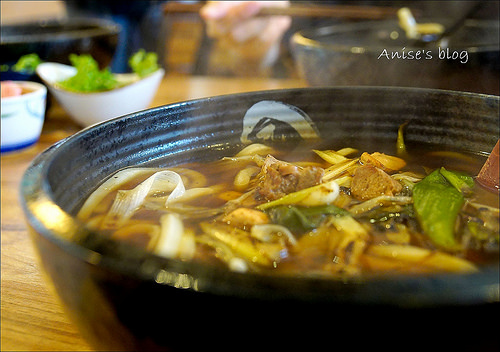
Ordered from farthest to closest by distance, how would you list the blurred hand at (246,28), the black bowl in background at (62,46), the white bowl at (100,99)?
1. the blurred hand at (246,28)
2. the black bowl in background at (62,46)
3. the white bowl at (100,99)

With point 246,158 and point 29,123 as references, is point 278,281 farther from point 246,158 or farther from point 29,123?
point 29,123

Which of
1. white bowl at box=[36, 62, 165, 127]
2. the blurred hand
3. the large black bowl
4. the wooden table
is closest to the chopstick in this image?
the blurred hand

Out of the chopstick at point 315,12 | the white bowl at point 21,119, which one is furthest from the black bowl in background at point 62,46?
the chopstick at point 315,12

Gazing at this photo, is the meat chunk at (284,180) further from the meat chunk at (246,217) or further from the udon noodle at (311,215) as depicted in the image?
the meat chunk at (246,217)

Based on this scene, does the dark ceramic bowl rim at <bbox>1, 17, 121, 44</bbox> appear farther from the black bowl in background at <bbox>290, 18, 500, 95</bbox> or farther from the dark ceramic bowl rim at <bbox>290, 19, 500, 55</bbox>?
the black bowl in background at <bbox>290, 18, 500, 95</bbox>

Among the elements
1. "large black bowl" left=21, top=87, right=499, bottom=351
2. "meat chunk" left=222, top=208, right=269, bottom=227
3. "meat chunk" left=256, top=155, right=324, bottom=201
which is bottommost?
"meat chunk" left=222, top=208, right=269, bottom=227

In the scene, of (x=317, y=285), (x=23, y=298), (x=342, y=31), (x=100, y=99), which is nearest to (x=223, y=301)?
(x=317, y=285)

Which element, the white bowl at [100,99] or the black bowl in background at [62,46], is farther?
the black bowl in background at [62,46]
